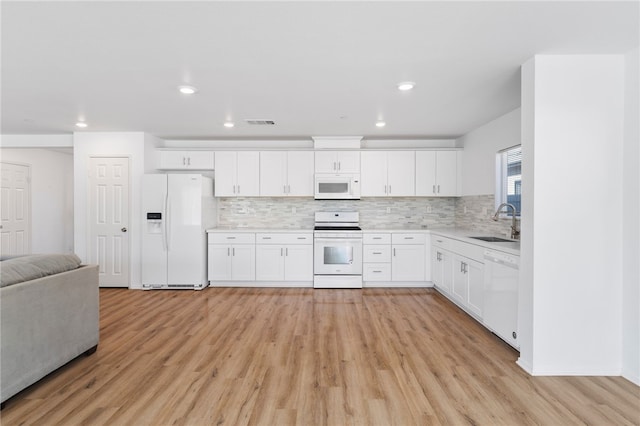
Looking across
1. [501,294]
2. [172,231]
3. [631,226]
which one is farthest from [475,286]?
[172,231]

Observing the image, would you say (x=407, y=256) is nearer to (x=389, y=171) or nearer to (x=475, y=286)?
(x=389, y=171)

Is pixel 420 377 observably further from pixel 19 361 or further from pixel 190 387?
pixel 19 361

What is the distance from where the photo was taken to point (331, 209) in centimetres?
541

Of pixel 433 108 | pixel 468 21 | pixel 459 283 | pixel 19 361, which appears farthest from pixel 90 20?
pixel 459 283

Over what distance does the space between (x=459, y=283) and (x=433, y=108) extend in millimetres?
2095

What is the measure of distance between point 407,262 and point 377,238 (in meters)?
0.59

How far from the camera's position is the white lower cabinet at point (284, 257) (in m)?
4.85

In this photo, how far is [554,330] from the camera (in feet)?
7.63

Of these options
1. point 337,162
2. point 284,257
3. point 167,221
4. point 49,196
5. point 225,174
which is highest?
point 337,162

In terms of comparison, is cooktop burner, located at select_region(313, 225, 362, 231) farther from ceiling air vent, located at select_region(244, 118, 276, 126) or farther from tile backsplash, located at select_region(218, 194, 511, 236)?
ceiling air vent, located at select_region(244, 118, 276, 126)

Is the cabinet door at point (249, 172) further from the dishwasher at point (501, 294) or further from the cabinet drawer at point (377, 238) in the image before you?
the dishwasher at point (501, 294)

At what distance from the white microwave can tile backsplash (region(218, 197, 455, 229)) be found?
38cm

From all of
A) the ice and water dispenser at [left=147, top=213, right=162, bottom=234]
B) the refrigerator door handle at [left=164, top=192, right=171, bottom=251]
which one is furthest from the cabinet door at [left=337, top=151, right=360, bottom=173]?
the ice and water dispenser at [left=147, top=213, right=162, bottom=234]

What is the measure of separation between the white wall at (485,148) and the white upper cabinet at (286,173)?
2.46m
